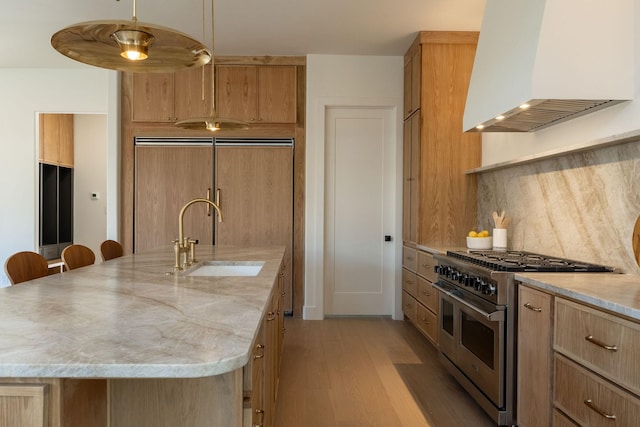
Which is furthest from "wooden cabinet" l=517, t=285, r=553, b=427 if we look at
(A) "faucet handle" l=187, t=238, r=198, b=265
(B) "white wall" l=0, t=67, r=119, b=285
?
(B) "white wall" l=0, t=67, r=119, b=285

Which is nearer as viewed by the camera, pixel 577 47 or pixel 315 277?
pixel 577 47

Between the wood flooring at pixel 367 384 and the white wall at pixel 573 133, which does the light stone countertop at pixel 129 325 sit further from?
the white wall at pixel 573 133

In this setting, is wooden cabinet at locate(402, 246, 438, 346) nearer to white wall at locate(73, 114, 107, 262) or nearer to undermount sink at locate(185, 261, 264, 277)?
undermount sink at locate(185, 261, 264, 277)

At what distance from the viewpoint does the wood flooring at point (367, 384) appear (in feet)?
8.23

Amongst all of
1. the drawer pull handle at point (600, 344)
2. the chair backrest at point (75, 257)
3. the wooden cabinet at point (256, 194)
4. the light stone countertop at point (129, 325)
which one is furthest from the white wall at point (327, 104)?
the drawer pull handle at point (600, 344)

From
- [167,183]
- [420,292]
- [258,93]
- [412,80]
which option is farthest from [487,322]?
[167,183]

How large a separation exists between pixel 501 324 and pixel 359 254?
8.76ft

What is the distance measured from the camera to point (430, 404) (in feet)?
8.82

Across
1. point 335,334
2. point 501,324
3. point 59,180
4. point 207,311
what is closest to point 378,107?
point 335,334

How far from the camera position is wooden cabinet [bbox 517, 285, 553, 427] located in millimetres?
1949

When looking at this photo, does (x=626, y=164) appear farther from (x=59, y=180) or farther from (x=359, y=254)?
(x=59, y=180)

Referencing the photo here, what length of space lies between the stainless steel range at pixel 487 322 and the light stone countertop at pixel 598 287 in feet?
0.44

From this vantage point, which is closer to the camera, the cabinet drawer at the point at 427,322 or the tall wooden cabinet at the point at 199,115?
the cabinet drawer at the point at 427,322

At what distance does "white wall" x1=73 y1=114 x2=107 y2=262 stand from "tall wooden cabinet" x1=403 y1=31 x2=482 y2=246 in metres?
5.19
